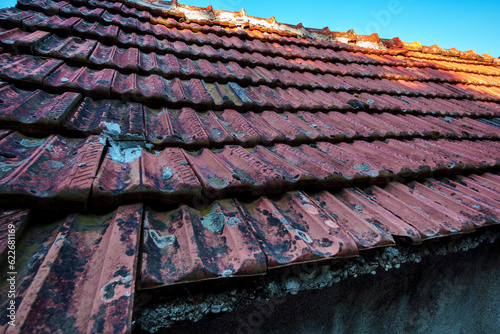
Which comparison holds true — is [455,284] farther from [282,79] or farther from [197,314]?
[282,79]

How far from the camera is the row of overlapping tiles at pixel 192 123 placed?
3.92ft

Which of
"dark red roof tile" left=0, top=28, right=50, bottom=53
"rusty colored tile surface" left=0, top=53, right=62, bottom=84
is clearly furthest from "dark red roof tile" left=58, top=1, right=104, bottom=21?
"rusty colored tile surface" left=0, top=53, right=62, bottom=84

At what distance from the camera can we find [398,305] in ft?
5.27

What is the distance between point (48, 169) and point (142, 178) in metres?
0.36

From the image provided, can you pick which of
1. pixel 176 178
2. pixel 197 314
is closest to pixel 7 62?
pixel 176 178

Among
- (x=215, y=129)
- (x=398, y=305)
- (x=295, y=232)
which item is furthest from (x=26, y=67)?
(x=398, y=305)

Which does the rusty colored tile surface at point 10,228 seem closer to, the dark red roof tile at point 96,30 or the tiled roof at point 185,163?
the tiled roof at point 185,163

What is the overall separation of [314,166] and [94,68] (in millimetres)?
1672

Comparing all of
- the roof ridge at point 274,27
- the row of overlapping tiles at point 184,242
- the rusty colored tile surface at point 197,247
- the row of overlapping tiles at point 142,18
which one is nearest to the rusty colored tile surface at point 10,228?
the row of overlapping tiles at point 184,242

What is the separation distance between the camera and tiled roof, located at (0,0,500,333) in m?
0.77

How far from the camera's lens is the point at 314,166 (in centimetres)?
138

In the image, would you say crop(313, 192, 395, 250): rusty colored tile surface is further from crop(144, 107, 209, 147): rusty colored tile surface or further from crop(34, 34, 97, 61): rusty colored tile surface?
crop(34, 34, 97, 61): rusty colored tile surface

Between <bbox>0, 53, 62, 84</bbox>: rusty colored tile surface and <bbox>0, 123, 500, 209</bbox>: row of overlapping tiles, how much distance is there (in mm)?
486

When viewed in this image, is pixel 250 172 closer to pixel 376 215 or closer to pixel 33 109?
pixel 376 215
